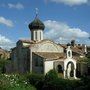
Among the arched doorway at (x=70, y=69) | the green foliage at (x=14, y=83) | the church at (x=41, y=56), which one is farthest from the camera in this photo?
the arched doorway at (x=70, y=69)

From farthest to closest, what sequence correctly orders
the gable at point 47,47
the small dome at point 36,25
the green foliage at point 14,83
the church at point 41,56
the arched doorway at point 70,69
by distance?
the small dome at point 36,25, the gable at point 47,47, the arched doorway at point 70,69, the church at point 41,56, the green foliage at point 14,83

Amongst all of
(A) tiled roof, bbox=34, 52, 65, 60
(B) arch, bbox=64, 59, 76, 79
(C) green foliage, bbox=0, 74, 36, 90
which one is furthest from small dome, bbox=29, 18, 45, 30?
(C) green foliage, bbox=0, 74, 36, 90

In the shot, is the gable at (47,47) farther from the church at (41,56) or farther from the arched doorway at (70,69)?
the arched doorway at (70,69)

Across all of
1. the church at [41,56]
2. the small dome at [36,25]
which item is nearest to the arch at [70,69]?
the church at [41,56]

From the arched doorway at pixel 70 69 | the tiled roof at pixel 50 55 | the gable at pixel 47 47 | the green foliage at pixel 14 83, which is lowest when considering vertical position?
the green foliage at pixel 14 83

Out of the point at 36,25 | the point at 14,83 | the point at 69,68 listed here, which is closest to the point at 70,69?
the point at 69,68

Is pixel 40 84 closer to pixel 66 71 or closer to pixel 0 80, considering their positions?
pixel 0 80

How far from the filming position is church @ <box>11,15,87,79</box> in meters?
54.6

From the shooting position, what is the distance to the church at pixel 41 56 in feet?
179

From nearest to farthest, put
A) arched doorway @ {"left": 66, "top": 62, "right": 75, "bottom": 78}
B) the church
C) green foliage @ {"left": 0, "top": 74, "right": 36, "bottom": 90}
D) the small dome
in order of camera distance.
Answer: green foliage @ {"left": 0, "top": 74, "right": 36, "bottom": 90} < the church < arched doorway @ {"left": 66, "top": 62, "right": 75, "bottom": 78} < the small dome

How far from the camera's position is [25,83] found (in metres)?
38.3

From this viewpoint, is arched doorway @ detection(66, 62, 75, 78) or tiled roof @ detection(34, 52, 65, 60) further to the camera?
arched doorway @ detection(66, 62, 75, 78)

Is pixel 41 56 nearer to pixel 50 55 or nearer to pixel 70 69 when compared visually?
pixel 50 55

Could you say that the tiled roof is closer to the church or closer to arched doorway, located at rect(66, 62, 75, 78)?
the church
